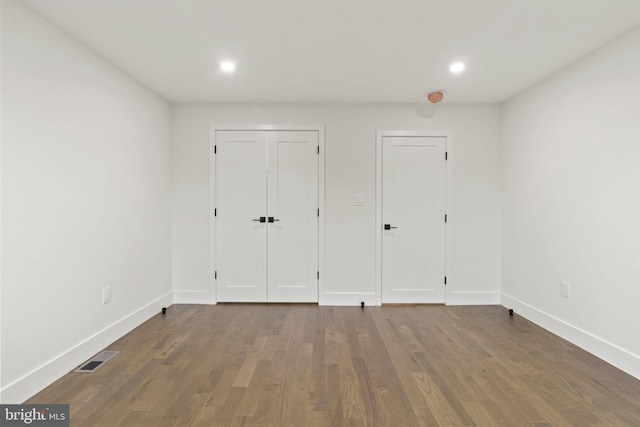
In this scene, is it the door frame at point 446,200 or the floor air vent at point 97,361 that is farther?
the door frame at point 446,200

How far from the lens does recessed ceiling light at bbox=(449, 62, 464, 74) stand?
9.54 feet

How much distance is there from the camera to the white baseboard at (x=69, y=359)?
1.97 meters

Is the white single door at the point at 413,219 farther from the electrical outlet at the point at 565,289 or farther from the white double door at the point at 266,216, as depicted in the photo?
the electrical outlet at the point at 565,289

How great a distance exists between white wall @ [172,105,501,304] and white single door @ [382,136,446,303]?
16cm

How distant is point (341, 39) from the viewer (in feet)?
8.13

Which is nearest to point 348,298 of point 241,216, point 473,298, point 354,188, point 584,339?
point 354,188

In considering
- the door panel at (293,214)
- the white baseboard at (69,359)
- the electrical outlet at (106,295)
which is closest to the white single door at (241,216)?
the door panel at (293,214)

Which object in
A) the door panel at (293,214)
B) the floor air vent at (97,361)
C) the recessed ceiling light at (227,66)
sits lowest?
the floor air vent at (97,361)

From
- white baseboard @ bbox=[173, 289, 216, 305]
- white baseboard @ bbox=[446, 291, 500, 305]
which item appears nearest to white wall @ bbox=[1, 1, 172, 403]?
white baseboard @ bbox=[173, 289, 216, 305]

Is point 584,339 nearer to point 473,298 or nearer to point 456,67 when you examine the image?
point 473,298

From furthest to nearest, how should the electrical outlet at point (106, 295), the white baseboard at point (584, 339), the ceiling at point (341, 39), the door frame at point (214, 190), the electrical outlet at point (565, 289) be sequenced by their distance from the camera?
the door frame at point (214, 190), the electrical outlet at point (565, 289), the electrical outlet at point (106, 295), the white baseboard at point (584, 339), the ceiling at point (341, 39)

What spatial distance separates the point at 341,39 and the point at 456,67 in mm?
1182

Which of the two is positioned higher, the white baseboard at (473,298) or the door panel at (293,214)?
the door panel at (293,214)

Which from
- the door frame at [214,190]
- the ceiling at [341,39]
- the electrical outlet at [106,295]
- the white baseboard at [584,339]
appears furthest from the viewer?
the door frame at [214,190]
